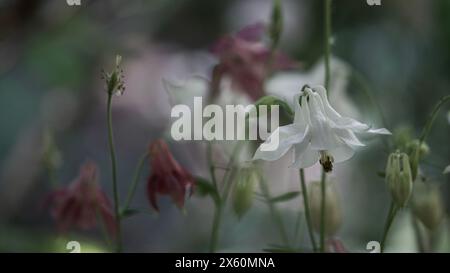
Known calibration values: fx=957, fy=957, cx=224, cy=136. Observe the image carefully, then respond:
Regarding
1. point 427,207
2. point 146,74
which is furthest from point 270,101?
point 146,74

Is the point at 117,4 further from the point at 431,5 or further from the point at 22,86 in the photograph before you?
the point at 431,5

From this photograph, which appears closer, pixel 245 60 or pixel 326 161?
pixel 326 161

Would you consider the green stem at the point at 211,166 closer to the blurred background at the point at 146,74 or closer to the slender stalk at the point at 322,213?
the slender stalk at the point at 322,213

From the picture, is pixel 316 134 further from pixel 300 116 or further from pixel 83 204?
pixel 83 204

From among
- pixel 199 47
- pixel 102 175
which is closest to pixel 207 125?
pixel 102 175

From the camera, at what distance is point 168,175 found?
65cm

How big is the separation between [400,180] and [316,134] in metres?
0.06

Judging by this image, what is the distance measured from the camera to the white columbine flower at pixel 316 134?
1.91 ft

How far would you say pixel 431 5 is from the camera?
3.77 feet

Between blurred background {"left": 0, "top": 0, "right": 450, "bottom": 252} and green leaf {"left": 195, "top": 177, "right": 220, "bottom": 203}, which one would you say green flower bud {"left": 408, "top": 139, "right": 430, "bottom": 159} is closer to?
green leaf {"left": 195, "top": 177, "right": 220, "bottom": 203}

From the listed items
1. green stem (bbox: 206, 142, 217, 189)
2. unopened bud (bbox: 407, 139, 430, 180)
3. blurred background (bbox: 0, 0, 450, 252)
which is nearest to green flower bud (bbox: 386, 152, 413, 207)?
unopened bud (bbox: 407, 139, 430, 180)

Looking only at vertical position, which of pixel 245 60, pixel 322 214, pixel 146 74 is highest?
pixel 146 74

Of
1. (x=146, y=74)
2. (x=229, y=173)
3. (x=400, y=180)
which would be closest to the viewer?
(x=400, y=180)
